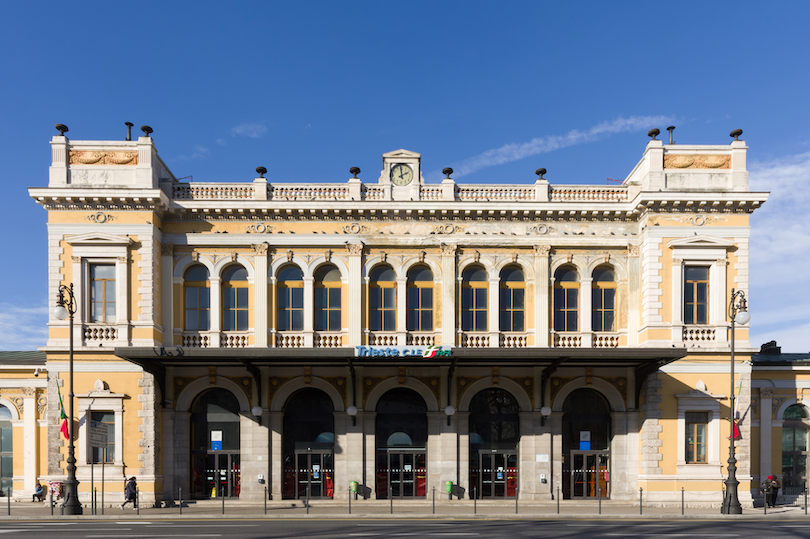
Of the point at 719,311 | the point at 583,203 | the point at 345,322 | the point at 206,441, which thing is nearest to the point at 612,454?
the point at 719,311

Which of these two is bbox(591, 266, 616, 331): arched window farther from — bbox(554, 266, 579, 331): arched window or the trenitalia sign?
the trenitalia sign

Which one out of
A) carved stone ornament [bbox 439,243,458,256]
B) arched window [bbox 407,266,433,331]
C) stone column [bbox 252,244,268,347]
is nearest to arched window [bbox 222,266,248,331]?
stone column [bbox 252,244,268,347]

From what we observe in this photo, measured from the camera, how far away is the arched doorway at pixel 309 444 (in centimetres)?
3133

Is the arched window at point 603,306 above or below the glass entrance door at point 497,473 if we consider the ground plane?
above

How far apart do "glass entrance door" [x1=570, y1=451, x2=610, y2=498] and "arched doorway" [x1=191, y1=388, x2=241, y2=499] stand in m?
15.8

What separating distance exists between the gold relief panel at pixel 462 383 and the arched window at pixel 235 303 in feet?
34.4

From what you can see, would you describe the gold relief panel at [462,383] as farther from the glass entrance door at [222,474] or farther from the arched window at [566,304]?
the glass entrance door at [222,474]

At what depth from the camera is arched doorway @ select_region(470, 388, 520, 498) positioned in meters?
31.5

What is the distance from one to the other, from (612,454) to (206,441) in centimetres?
1903

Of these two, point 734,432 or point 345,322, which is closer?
point 734,432

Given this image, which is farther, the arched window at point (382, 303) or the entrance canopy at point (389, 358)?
the arched window at point (382, 303)

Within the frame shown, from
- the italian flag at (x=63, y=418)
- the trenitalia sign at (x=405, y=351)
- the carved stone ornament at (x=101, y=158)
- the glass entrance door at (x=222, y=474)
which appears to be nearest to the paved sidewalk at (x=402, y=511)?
the glass entrance door at (x=222, y=474)

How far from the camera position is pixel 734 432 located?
28.8 meters

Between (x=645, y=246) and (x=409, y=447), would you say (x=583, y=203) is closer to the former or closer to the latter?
(x=645, y=246)
